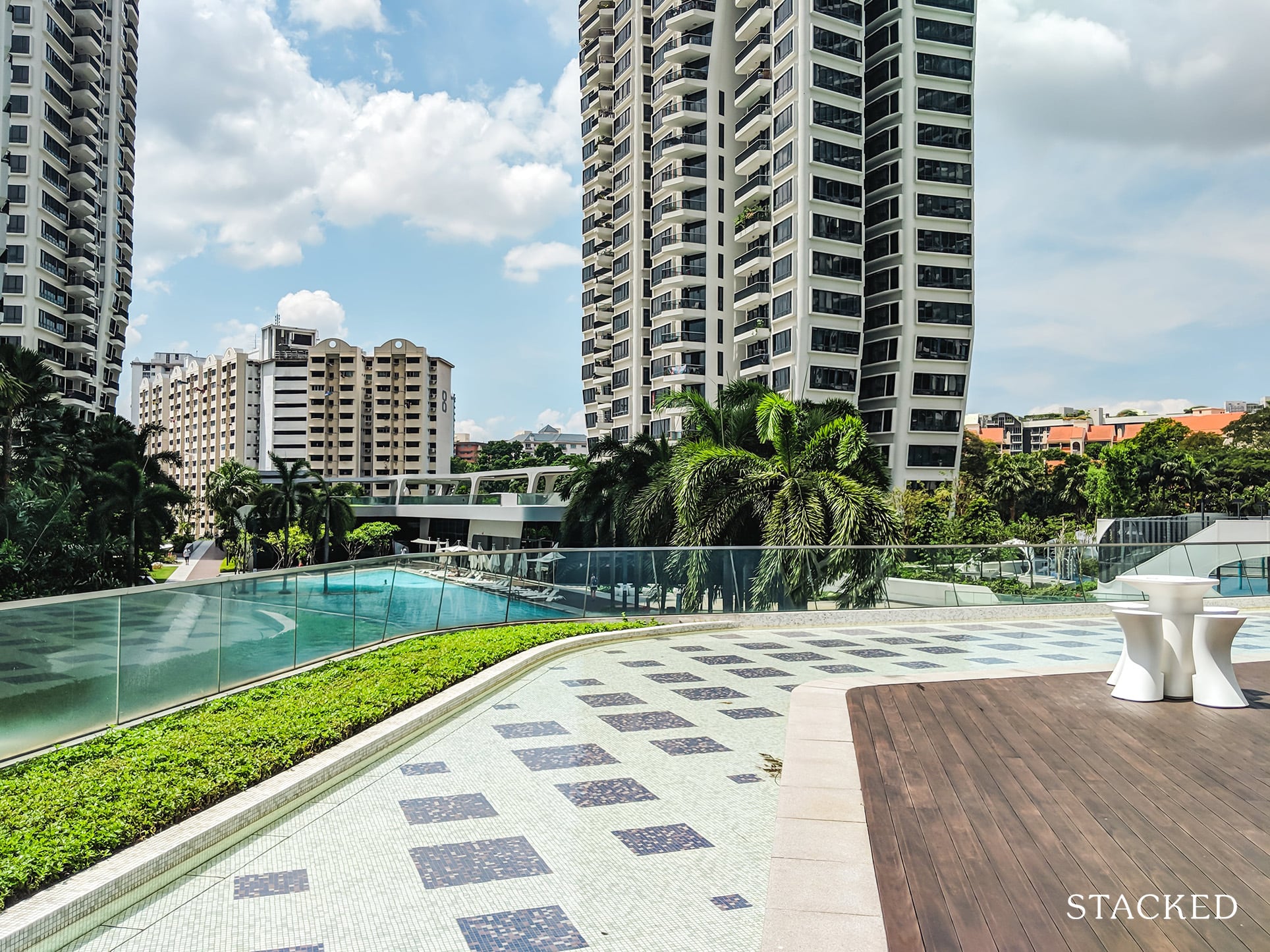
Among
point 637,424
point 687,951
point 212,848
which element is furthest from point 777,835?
point 637,424

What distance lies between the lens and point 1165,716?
7027 mm

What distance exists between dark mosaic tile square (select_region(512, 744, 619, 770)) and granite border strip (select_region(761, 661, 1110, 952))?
4.37 feet

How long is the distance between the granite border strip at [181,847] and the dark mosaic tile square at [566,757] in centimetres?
115

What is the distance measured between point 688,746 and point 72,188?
241 ft

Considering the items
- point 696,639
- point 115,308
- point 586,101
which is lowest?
point 696,639

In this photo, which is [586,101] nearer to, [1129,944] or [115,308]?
[115,308]

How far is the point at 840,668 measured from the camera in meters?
10.2

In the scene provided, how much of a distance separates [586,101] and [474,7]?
63378mm

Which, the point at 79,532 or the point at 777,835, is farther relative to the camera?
the point at 79,532

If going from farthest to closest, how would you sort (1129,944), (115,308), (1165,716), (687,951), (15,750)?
(115,308) → (1165,716) → (15,750) → (687,951) → (1129,944)

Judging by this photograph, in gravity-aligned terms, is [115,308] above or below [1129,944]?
above

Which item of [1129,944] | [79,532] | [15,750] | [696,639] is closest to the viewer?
[1129,944]

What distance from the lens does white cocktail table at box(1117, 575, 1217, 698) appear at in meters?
7.60

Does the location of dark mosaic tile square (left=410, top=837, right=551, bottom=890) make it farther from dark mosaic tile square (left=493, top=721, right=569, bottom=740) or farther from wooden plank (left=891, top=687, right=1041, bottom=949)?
dark mosaic tile square (left=493, top=721, right=569, bottom=740)
